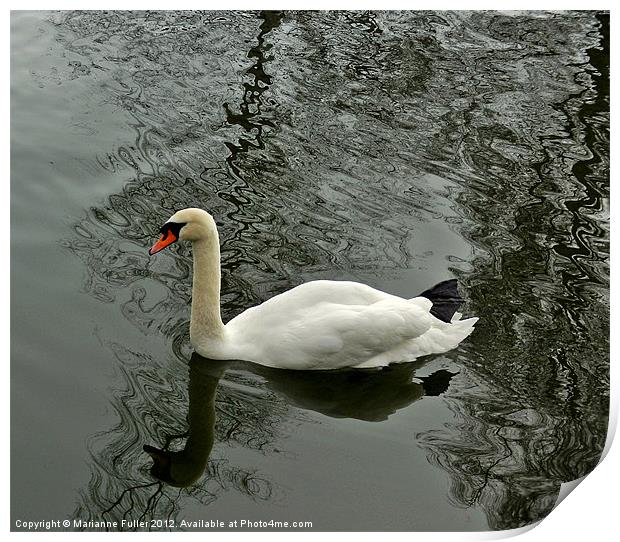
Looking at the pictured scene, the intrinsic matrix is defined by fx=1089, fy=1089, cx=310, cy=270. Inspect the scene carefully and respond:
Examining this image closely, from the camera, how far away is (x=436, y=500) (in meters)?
4.23

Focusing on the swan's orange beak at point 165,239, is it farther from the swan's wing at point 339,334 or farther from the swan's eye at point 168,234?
the swan's wing at point 339,334

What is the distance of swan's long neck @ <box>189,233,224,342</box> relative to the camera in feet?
16.4

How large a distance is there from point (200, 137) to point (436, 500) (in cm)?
309

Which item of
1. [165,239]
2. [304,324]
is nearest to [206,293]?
[165,239]

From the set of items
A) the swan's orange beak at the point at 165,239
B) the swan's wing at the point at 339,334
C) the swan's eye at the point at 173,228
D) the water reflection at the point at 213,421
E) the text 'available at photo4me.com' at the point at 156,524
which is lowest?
the water reflection at the point at 213,421

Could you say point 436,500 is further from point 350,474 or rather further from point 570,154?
point 570,154

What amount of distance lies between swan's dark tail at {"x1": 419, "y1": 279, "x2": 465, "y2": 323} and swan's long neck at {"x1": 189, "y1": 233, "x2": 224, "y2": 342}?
40.1 inches

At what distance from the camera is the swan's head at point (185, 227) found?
4.96 m

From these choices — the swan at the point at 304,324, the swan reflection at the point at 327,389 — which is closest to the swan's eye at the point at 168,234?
the swan at the point at 304,324

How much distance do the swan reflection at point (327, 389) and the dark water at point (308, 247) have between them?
0.04 feet

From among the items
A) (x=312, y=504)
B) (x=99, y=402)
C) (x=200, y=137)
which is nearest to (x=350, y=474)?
(x=312, y=504)

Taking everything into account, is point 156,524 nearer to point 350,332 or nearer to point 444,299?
point 350,332

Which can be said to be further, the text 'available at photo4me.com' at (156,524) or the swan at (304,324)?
the swan at (304,324)

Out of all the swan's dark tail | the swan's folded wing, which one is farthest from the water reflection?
the swan's dark tail
